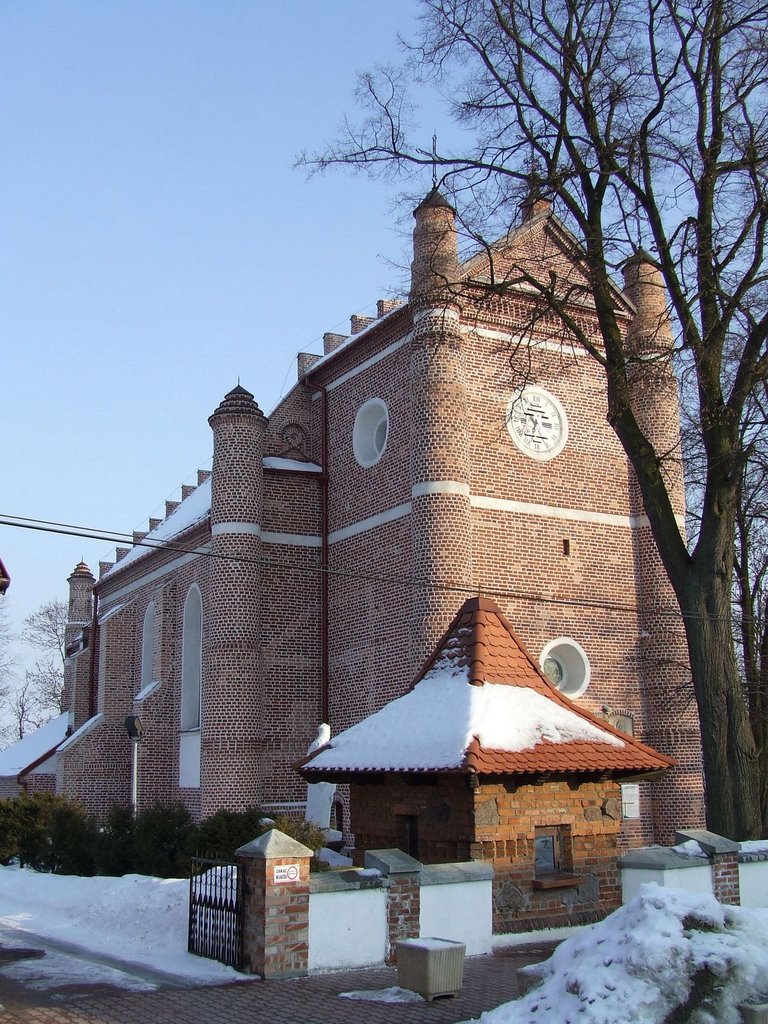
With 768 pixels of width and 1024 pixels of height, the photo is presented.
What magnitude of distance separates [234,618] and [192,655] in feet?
17.1

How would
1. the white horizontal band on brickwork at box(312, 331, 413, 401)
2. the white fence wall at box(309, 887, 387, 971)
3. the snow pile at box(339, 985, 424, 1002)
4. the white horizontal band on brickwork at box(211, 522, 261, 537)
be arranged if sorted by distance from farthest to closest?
the white horizontal band on brickwork at box(211, 522, 261, 537) → the white horizontal band on brickwork at box(312, 331, 413, 401) → the white fence wall at box(309, 887, 387, 971) → the snow pile at box(339, 985, 424, 1002)

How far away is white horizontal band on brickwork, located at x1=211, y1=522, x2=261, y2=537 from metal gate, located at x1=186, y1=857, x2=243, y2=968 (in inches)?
411

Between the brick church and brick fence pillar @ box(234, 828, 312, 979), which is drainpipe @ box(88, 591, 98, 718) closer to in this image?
the brick church

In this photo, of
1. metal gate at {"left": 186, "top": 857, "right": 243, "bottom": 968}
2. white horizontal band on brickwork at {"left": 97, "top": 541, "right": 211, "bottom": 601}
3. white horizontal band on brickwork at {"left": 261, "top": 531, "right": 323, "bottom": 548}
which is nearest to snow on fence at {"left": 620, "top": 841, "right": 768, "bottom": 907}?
metal gate at {"left": 186, "top": 857, "right": 243, "bottom": 968}

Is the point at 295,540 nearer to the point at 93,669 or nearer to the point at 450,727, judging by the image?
the point at 450,727

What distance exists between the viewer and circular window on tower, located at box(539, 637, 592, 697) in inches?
789

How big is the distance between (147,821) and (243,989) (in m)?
7.57

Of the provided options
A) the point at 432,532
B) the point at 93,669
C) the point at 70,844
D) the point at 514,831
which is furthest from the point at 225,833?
the point at 93,669

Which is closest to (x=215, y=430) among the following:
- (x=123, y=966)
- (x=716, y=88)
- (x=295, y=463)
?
(x=295, y=463)

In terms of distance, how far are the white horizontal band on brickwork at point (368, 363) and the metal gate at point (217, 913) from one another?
457 inches

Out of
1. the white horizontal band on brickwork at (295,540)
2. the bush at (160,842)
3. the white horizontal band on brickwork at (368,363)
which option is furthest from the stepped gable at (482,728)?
the white horizontal band on brickwork at (295,540)

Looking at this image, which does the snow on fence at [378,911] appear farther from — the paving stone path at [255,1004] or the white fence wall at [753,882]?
the white fence wall at [753,882]

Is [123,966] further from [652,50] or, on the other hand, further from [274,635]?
[652,50]

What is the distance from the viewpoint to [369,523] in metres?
20.9
